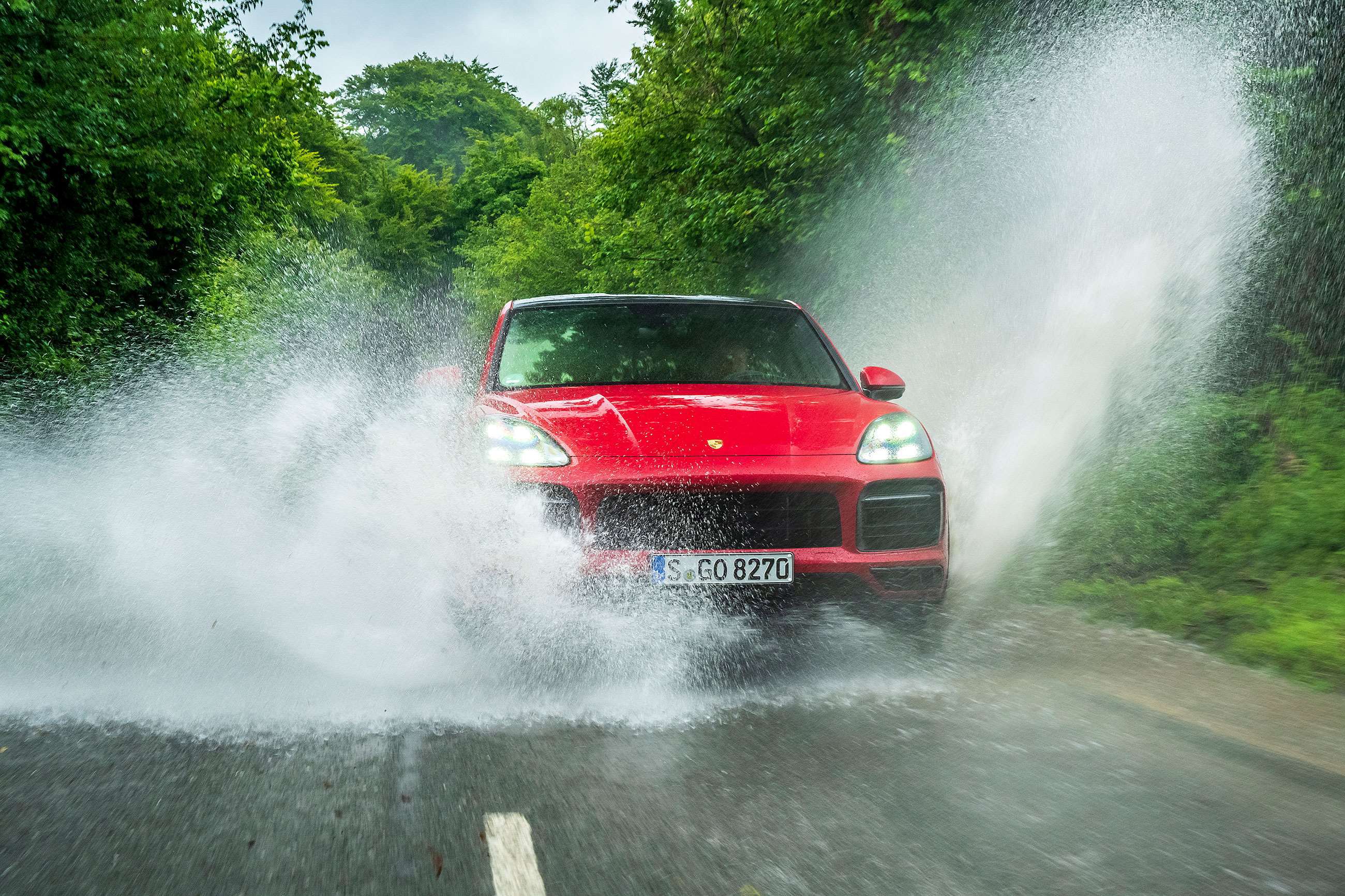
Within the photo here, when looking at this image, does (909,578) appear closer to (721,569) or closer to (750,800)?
(721,569)

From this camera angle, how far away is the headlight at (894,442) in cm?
525

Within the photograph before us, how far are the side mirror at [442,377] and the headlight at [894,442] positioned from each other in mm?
2217

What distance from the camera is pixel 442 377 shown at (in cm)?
649

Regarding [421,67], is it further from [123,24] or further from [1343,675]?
[1343,675]

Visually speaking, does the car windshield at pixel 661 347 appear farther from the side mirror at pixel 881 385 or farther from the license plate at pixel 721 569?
the license plate at pixel 721 569

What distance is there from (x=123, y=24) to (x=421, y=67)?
89623 mm

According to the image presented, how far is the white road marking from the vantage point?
2.96 m

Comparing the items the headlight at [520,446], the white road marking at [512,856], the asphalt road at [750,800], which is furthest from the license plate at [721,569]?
the white road marking at [512,856]

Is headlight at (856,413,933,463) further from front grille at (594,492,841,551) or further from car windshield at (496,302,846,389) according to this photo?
car windshield at (496,302,846,389)

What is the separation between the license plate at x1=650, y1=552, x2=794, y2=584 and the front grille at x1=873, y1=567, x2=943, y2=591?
1.36 feet

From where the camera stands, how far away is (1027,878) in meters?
3.03

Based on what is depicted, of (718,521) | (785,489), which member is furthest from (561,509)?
(785,489)

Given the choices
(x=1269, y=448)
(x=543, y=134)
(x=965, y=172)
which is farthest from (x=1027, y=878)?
(x=543, y=134)

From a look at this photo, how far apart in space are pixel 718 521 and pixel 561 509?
63cm
